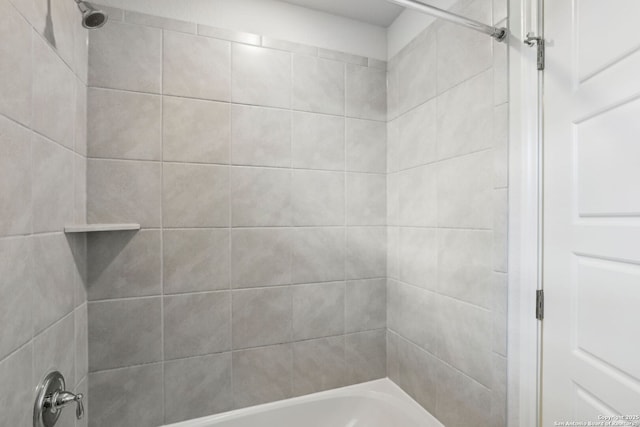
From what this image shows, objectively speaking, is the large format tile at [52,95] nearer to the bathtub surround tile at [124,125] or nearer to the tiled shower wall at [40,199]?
the tiled shower wall at [40,199]

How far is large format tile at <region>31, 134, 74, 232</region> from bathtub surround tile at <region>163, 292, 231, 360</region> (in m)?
0.54

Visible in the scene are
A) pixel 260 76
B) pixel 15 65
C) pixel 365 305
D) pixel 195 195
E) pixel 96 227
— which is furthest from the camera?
pixel 365 305

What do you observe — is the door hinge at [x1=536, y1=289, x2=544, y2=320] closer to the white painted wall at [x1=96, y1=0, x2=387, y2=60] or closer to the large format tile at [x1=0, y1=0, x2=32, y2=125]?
the white painted wall at [x1=96, y1=0, x2=387, y2=60]

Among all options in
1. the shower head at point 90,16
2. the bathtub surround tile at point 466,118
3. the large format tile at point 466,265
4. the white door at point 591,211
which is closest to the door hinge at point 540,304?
the white door at point 591,211

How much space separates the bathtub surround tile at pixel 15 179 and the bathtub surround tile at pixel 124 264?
477mm

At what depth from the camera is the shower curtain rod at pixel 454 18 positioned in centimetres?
103

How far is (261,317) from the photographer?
5.02 ft

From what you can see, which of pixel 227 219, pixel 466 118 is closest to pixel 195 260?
pixel 227 219

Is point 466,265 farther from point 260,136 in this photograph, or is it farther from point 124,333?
point 124,333

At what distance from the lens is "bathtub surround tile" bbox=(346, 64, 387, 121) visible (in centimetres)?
171

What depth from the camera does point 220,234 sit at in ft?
4.79

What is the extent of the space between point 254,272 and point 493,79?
127 cm

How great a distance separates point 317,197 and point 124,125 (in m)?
0.90

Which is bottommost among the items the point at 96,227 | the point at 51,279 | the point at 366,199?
the point at 51,279
